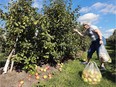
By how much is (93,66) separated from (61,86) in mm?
1073

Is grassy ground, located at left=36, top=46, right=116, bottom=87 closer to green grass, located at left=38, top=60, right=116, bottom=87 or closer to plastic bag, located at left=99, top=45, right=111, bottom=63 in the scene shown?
green grass, located at left=38, top=60, right=116, bottom=87

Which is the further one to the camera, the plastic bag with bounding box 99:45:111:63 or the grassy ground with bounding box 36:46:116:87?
the plastic bag with bounding box 99:45:111:63

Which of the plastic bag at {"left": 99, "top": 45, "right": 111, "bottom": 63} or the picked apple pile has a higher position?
the plastic bag at {"left": 99, "top": 45, "right": 111, "bottom": 63}

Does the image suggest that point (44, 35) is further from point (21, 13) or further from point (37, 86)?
point (37, 86)

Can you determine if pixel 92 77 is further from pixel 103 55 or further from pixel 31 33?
pixel 31 33

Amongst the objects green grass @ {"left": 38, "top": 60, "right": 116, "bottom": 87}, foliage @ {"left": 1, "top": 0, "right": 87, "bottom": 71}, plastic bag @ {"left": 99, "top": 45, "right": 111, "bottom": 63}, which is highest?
foliage @ {"left": 1, "top": 0, "right": 87, "bottom": 71}

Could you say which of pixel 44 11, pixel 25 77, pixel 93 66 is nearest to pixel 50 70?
pixel 25 77

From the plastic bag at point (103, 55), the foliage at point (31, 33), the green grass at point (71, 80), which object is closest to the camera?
the green grass at point (71, 80)

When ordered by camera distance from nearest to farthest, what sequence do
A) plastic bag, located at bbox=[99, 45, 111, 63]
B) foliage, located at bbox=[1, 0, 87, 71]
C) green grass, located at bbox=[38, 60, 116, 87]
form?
green grass, located at bbox=[38, 60, 116, 87]
foliage, located at bbox=[1, 0, 87, 71]
plastic bag, located at bbox=[99, 45, 111, 63]

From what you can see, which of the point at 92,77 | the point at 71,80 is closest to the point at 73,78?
the point at 71,80

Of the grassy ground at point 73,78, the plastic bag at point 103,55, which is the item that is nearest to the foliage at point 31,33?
the grassy ground at point 73,78

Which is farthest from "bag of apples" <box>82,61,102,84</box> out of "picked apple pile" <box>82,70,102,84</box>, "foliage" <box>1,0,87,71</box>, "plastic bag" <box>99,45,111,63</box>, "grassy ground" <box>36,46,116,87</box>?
"foliage" <box>1,0,87,71</box>

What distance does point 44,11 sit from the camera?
28.1 ft

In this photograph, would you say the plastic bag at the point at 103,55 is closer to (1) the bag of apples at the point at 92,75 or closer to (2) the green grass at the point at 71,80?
(2) the green grass at the point at 71,80
